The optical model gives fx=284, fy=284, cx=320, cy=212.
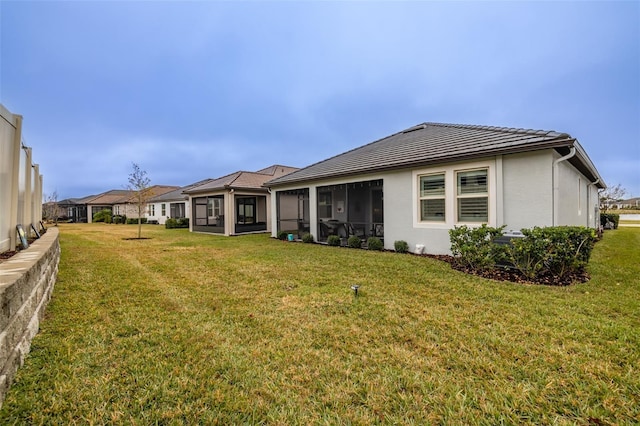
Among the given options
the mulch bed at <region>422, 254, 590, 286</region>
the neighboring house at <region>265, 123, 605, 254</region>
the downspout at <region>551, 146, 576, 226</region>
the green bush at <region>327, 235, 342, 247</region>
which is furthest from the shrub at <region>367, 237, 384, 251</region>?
the downspout at <region>551, 146, 576, 226</region>

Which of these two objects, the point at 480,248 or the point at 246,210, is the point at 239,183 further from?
the point at 480,248

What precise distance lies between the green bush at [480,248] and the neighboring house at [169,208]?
24.8 metres

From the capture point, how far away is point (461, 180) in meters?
7.91

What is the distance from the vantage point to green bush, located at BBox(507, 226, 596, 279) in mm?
5465

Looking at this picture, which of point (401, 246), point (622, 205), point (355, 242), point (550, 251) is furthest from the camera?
point (622, 205)

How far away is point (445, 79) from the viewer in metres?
23.8

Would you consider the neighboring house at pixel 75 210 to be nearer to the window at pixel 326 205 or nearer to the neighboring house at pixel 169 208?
the neighboring house at pixel 169 208

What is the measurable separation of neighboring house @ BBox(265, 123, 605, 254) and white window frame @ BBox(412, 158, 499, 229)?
24 mm

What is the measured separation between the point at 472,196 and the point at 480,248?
193 centimetres

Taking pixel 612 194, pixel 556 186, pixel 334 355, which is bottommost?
pixel 334 355

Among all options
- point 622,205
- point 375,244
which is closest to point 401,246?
point 375,244

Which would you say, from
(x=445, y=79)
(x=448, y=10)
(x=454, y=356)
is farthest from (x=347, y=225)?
(x=445, y=79)

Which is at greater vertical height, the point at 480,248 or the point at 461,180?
the point at 461,180

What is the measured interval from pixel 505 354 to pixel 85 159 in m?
52.2
